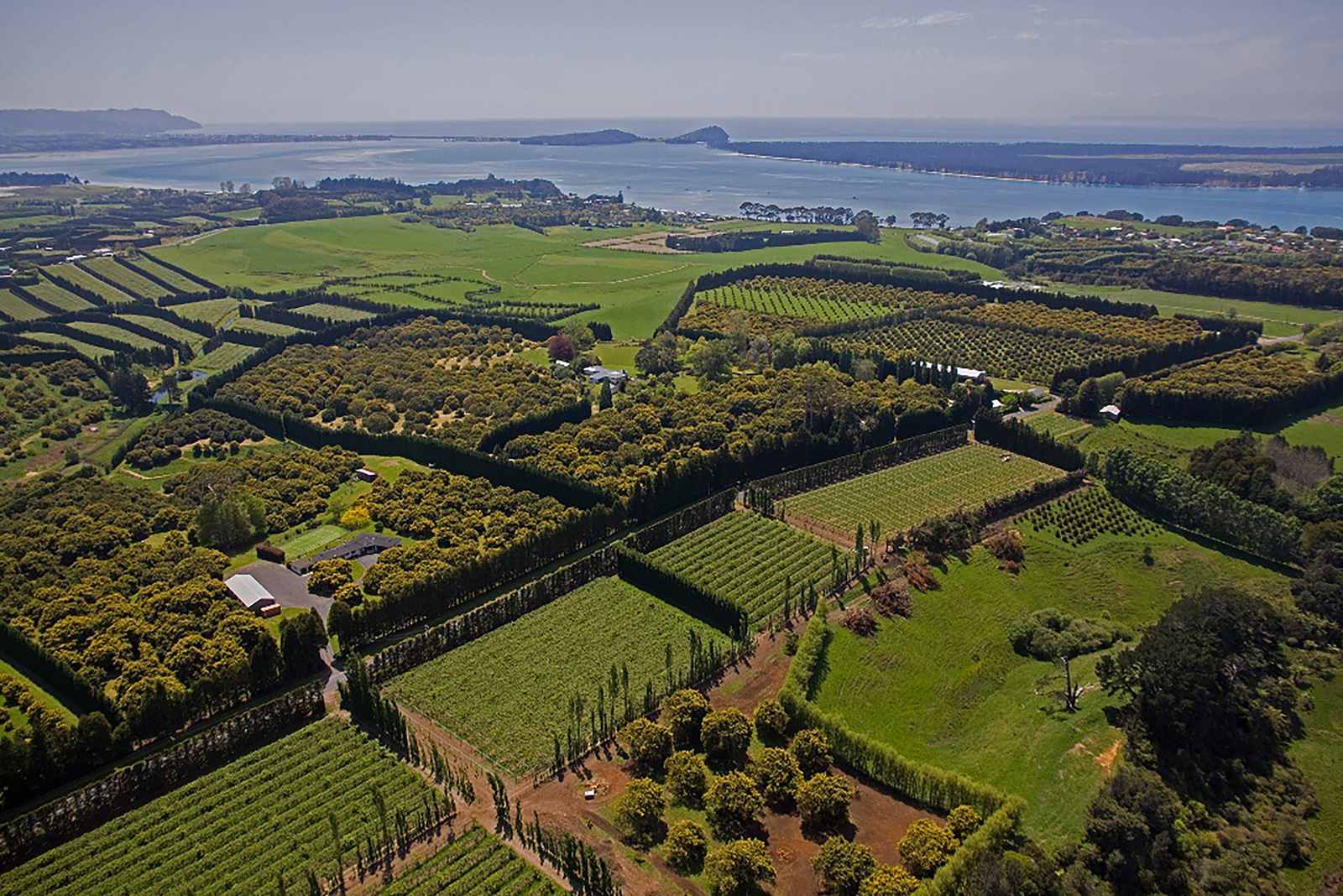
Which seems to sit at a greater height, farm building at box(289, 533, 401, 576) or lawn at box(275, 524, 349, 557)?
farm building at box(289, 533, 401, 576)

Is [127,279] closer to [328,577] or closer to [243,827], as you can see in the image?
[328,577]

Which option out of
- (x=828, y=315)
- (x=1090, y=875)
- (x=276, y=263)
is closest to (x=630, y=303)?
(x=828, y=315)

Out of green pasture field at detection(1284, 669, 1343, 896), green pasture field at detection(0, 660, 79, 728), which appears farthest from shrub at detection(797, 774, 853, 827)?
green pasture field at detection(0, 660, 79, 728)

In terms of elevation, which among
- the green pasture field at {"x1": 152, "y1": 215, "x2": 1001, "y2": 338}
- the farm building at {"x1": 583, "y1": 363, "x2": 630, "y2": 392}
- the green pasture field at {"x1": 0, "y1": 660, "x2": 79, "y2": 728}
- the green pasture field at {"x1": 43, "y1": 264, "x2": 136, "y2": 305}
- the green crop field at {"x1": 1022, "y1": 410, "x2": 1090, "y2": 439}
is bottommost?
the green pasture field at {"x1": 0, "y1": 660, "x2": 79, "y2": 728}

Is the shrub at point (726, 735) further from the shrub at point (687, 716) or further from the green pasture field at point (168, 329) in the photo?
the green pasture field at point (168, 329)

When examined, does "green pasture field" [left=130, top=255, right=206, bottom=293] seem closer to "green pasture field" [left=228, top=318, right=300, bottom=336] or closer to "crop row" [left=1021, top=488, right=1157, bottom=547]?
"green pasture field" [left=228, top=318, right=300, bottom=336]

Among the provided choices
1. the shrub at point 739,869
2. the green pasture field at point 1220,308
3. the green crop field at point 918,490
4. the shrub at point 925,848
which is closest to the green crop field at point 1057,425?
the green crop field at point 918,490

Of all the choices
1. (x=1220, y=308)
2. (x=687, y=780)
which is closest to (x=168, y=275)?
(x=687, y=780)

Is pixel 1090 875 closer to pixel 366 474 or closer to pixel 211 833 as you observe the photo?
pixel 211 833
